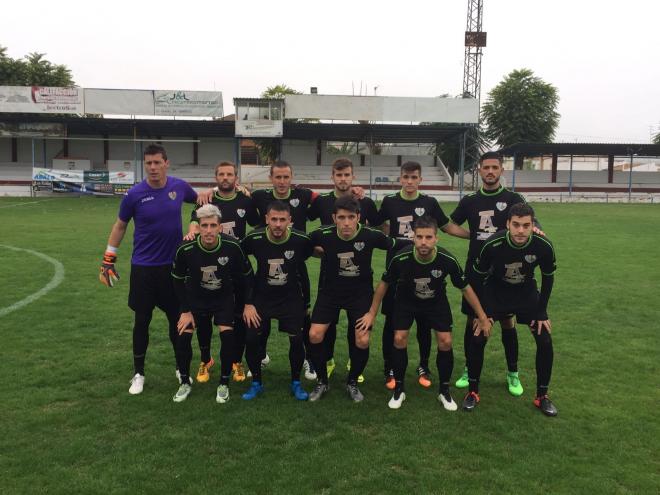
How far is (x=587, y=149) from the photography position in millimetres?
36938

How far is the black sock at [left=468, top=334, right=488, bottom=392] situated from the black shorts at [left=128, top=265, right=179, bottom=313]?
2715 mm

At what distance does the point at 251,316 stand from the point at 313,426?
1071 millimetres

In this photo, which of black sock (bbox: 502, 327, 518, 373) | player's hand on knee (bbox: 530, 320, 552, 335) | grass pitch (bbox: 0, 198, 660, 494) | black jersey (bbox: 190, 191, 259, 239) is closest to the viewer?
grass pitch (bbox: 0, 198, 660, 494)

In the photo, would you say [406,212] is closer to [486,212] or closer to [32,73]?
[486,212]

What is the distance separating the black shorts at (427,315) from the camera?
4215 millimetres

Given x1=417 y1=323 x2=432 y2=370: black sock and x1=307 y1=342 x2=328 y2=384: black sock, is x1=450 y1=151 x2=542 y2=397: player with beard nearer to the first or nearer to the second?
x1=417 y1=323 x2=432 y2=370: black sock

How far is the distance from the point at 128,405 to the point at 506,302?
3304mm

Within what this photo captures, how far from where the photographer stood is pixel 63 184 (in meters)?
29.8

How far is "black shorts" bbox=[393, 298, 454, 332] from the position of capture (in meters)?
4.21

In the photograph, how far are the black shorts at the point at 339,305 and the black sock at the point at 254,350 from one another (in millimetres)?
526

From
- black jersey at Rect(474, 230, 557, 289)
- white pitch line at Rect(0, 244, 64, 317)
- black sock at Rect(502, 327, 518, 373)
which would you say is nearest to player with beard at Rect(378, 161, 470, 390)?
black jersey at Rect(474, 230, 557, 289)

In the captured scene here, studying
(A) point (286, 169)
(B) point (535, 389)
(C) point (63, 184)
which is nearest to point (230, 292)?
(A) point (286, 169)

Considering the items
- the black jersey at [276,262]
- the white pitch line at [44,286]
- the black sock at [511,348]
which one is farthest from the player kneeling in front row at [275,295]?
the white pitch line at [44,286]

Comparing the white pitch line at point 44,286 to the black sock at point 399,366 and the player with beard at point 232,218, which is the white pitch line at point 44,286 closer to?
the player with beard at point 232,218
